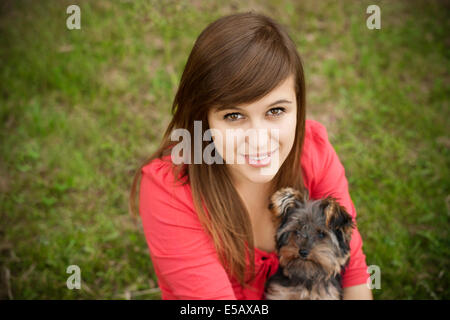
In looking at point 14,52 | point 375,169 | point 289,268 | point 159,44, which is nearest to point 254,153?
point 289,268

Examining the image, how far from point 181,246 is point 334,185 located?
123 cm

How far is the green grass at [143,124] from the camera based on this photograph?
3.69 meters

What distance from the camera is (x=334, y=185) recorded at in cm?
278

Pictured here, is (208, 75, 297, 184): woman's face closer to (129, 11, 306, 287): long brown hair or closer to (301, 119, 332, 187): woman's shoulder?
(129, 11, 306, 287): long brown hair

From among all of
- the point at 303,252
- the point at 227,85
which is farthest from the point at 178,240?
the point at 227,85

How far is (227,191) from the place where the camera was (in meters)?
2.60

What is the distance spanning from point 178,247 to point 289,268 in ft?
2.90

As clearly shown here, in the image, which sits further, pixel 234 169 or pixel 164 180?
pixel 234 169

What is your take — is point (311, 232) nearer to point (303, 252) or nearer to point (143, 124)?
point (303, 252)

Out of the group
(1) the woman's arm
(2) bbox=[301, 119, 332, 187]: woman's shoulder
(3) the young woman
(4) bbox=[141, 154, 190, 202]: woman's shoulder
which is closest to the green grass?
(1) the woman's arm

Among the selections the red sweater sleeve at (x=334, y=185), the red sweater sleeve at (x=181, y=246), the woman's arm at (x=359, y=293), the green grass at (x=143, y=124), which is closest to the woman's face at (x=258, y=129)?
the red sweater sleeve at (x=181, y=246)

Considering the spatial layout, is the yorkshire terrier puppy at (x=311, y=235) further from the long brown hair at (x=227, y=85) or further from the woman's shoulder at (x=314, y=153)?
the long brown hair at (x=227, y=85)

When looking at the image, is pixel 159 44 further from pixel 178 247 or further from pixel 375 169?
pixel 178 247

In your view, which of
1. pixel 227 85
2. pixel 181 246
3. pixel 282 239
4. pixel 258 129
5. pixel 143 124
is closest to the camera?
pixel 227 85
